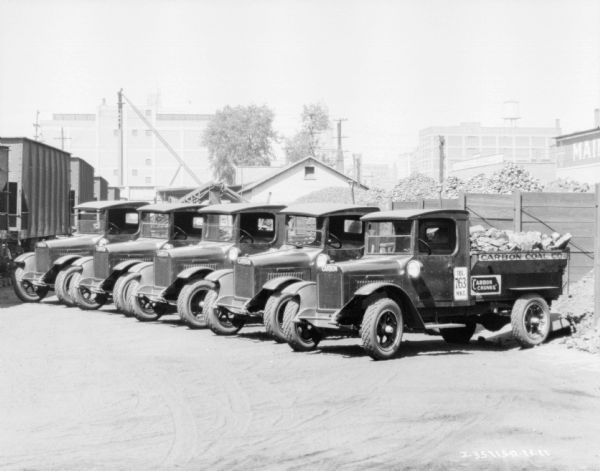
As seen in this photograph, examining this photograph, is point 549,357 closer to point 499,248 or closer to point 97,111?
point 499,248

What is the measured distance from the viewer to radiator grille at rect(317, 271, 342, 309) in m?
12.3

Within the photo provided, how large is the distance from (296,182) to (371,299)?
171ft

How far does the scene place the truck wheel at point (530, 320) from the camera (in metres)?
13.2

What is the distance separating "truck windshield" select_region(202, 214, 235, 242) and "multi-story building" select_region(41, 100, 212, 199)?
309 ft

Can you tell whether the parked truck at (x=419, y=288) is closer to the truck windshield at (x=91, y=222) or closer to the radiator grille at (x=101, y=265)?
the radiator grille at (x=101, y=265)

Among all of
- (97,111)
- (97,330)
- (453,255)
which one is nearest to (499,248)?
(453,255)

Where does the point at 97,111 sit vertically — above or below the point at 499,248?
above

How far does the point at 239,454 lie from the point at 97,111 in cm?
11355

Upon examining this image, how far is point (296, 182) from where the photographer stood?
64.2 meters

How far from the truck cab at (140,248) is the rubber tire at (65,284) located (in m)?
0.45

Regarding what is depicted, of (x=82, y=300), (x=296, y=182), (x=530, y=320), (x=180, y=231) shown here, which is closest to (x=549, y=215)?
(x=530, y=320)

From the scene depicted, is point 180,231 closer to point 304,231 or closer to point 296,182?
point 304,231

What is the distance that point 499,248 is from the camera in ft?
47.2

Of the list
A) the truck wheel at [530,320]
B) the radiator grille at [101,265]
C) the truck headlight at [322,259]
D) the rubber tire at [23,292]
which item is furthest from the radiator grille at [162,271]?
the truck wheel at [530,320]
